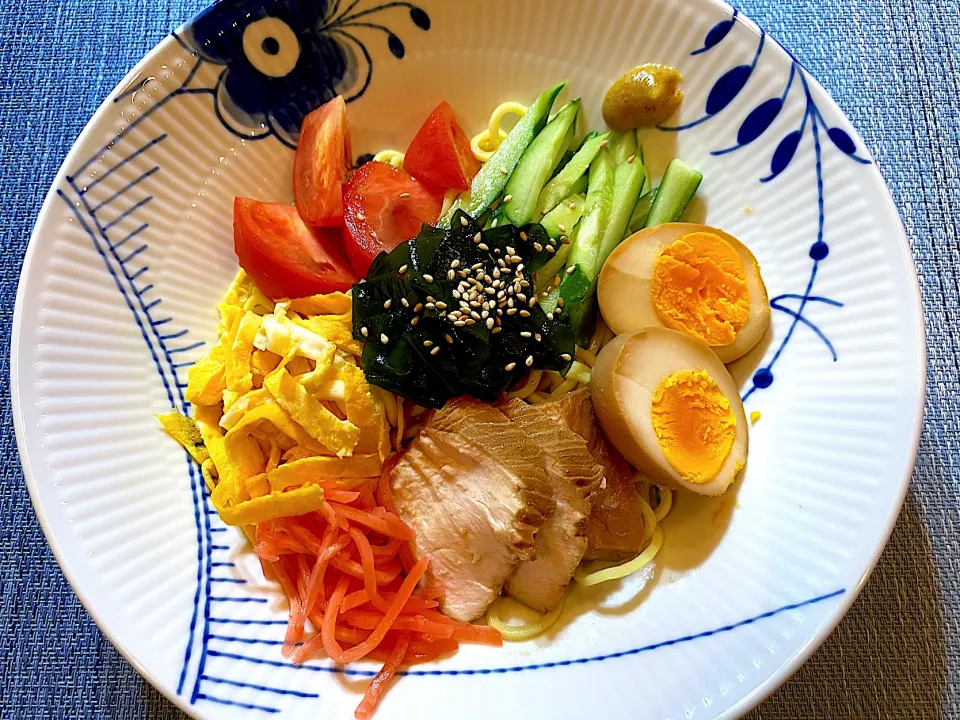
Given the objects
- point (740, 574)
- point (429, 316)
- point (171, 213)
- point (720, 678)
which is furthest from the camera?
point (171, 213)

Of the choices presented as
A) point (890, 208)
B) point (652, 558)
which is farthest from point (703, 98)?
point (652, 558)

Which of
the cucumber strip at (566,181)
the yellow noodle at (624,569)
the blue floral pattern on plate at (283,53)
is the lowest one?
the yellow noodle at (624,569)

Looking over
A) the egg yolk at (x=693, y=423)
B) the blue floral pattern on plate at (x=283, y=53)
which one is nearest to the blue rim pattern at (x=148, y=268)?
the blue floral pattern on plate at (x=283, y=53)

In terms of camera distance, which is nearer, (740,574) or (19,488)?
(740,574)

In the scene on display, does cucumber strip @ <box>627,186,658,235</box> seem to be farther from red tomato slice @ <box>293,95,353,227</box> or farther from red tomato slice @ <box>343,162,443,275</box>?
red tomato slice @ <box>293,95,353,227</box>

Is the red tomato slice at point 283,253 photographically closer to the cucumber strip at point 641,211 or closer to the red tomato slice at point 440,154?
the red tomato slice at point 440,154

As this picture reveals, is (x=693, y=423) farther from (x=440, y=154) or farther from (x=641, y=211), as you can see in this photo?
(x=440, y=154)

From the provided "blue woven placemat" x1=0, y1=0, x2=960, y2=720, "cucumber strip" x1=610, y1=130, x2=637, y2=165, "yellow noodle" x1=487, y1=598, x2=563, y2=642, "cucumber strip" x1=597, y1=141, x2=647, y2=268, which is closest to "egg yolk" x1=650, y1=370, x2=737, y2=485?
"cucumber strip" x1=597, y1=141, x2=647, y2=268

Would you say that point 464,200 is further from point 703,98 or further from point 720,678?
point 720,678
